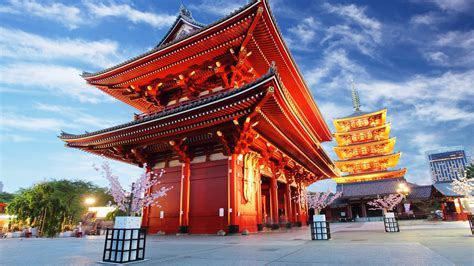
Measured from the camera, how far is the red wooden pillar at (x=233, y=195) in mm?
13633

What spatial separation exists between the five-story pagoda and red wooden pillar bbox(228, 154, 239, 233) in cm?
3901

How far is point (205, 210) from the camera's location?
584 inches

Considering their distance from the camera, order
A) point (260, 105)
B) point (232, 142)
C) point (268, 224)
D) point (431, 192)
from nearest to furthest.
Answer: point (260, 105) → point (232, 142) → point (268, 224) → point (431, 192)

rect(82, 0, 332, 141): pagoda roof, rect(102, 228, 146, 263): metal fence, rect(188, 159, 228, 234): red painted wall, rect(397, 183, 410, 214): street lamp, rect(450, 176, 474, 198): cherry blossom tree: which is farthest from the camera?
rect(397, 183, 410, 214): street lamp

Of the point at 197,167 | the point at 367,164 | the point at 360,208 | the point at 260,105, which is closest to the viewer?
the point at 260,105

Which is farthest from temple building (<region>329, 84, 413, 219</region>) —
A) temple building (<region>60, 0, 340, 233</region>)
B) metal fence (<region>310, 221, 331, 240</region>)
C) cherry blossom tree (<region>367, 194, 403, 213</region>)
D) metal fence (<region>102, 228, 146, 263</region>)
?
metal fence (<region>102, 228, 146, 263</region>)

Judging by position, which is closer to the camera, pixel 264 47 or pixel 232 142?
pixel 232 142

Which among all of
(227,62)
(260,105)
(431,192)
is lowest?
(431,192)

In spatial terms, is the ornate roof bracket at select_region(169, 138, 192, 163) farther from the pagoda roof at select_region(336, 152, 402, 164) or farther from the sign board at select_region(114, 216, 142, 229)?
the pagoda roof at select_region(336, 152, 402, 164)

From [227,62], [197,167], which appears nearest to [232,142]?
[197,167]

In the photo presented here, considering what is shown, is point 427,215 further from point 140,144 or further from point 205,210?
point 140,144

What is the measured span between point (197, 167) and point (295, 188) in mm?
14268

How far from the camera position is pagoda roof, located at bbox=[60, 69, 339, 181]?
1194 cm

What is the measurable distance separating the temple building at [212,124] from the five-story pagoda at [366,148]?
110 ft
